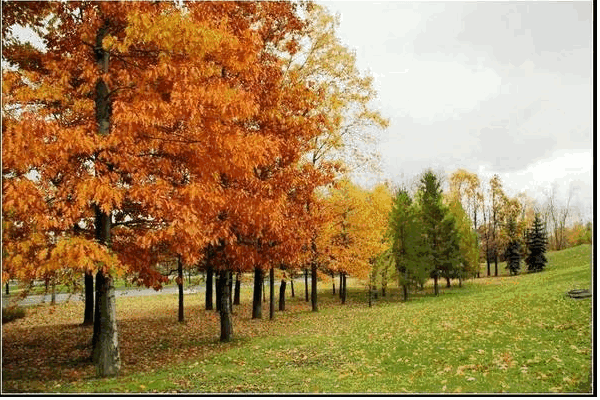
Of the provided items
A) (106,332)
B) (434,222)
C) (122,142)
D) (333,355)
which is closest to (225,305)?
(333,355)

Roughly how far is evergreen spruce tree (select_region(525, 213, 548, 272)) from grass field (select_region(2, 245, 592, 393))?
27.2 m

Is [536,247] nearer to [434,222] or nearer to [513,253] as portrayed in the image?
[513,253]

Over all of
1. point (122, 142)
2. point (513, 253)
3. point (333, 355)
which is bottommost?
point (513, 253)

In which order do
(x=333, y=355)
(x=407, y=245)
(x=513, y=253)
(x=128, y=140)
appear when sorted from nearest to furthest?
(x=128, y=140) < (x=333, y=355) < (x=407, y=245) < (x=513, y=253)

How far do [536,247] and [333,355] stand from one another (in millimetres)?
36798

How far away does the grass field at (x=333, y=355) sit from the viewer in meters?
6.88

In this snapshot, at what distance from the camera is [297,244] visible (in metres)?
10.5

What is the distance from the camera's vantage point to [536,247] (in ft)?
134

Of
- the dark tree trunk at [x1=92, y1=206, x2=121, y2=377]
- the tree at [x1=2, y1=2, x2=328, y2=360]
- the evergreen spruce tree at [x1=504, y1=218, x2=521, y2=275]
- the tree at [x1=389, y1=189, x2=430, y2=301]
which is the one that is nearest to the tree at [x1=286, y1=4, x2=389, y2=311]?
the tree at [x1=2, y1=2, x2=328, y2=360]

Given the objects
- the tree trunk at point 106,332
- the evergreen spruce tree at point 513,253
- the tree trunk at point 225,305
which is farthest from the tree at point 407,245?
the tree trunk at point 106,332

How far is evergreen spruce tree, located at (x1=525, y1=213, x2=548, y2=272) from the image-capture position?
4012 cm

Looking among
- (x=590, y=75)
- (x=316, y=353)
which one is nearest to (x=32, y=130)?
(x=316, y=353)

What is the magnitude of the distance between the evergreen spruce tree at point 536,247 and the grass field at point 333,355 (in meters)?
27.2

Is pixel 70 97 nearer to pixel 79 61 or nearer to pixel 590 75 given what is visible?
pixel 79 61
